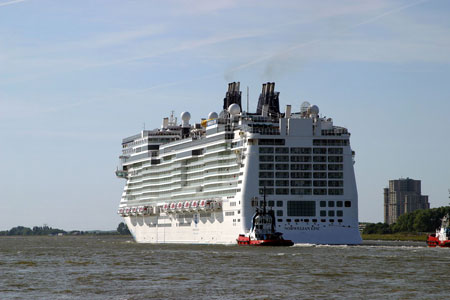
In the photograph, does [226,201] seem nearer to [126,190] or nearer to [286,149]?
[286,149]

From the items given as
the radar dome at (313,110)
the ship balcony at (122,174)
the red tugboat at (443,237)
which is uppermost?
the radar dome at (313,110)

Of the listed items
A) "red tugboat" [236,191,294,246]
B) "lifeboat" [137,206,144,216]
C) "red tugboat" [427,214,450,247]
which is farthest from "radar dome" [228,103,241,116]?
"red tugboat" [427,214,450,247]

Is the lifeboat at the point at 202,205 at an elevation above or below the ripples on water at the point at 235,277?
above

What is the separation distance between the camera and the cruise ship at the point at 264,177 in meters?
126

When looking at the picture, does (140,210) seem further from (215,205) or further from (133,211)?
(215,205)

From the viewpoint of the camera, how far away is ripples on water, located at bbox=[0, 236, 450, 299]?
60.4 meters

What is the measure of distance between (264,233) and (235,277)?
164 feet

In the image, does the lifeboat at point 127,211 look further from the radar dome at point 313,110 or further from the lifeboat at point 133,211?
the radar dome at point 313,110

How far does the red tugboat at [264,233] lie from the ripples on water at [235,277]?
17.9m

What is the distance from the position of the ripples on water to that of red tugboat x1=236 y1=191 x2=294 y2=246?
706 inches

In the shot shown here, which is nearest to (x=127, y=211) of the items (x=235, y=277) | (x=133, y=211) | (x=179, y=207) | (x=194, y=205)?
(x=133, y=211)

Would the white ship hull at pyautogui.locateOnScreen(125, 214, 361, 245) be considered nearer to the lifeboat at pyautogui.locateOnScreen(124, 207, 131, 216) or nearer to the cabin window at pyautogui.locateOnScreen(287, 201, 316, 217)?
the cabin window at pyautogui.locateOnScreen(287, 201, 316, 217)

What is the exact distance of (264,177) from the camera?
422ft

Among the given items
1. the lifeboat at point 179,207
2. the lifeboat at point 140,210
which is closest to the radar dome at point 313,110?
the lifeboat at point 179,207
